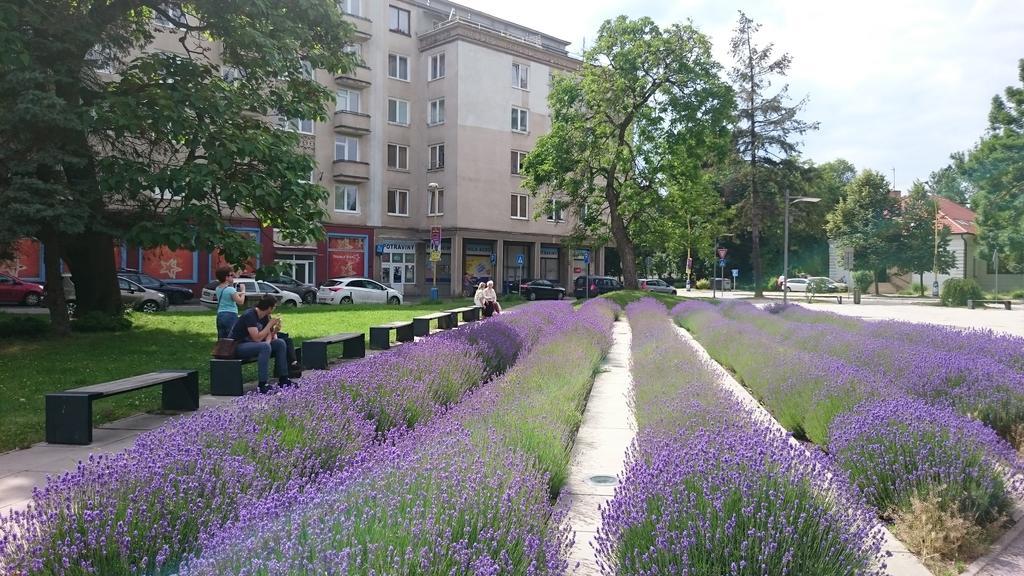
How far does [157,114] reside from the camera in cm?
1265

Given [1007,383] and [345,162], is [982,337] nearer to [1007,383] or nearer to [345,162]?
[1007,383]

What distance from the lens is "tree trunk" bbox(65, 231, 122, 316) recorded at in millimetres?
16062

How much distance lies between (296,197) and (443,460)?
1150 centimetres

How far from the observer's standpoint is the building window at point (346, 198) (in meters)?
42.5

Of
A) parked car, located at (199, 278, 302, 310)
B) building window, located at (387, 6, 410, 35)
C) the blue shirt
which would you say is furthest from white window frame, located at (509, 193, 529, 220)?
the blue shirt

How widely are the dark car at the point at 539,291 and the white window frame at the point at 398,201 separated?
9.59m

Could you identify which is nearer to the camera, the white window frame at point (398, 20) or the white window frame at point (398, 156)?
the white window frame at point (398, 20)

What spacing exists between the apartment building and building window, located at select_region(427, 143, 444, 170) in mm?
111

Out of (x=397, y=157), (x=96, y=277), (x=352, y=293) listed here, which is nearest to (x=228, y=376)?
(x=96, y=277)

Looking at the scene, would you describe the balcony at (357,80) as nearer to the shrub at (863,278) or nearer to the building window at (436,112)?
the building window at (436,112)

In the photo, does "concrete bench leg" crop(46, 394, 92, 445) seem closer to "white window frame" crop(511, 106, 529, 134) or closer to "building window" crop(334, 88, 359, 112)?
A: "building window" crop(334, 88, 359, 112)

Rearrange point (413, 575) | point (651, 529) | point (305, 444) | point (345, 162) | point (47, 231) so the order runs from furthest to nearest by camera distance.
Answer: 1. point (345, 162)
2. point (47, 231)
3. point (305, 444)
4. point (651, 529)
5. point (413, 575)

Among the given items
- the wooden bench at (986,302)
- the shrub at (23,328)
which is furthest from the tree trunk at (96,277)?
the wooden bench at (986,302)

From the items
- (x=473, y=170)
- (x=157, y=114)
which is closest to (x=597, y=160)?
(x=473, y=170)
